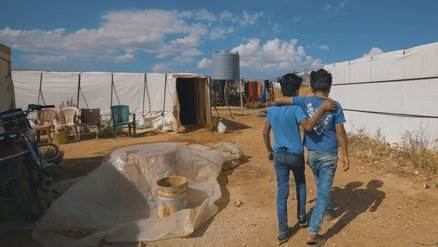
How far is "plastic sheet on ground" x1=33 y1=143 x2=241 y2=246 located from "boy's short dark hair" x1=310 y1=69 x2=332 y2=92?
179 cm

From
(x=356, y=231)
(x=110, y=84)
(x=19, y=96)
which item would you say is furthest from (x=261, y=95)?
(x=356, y=231)

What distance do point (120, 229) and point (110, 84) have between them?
1053 centimetres

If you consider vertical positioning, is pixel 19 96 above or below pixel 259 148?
above

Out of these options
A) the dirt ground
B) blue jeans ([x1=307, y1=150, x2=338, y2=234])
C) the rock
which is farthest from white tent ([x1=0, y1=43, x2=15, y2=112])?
blue jeans ([x1=307, y1=150, x2=338, y2=234])

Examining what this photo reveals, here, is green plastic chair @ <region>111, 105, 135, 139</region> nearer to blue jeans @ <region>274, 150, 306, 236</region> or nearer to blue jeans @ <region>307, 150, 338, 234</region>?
blue jeans @ <region>274, 150, 306, 236</region>

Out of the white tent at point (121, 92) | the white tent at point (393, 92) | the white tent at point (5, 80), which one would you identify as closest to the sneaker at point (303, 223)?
the white tent at point (393, 92)

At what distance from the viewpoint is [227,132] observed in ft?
35.5

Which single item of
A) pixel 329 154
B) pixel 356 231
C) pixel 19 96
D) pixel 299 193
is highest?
pixel 19 96

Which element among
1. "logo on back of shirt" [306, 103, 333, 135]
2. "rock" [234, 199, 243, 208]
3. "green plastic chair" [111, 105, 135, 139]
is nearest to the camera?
"logo on back of shirt" [306, 103, 333, 135]

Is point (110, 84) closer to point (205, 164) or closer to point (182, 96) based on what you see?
point (182, 96)

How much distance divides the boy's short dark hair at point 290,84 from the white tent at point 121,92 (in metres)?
8.11

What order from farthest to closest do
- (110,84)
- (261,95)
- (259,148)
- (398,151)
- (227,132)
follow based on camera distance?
(261,95)
(110,84)
(227,132)
(259,148)
(398,151)

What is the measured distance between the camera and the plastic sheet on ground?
10.9ft

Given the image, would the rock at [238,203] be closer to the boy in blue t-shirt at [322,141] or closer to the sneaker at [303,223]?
the sneaker at [303,223]
